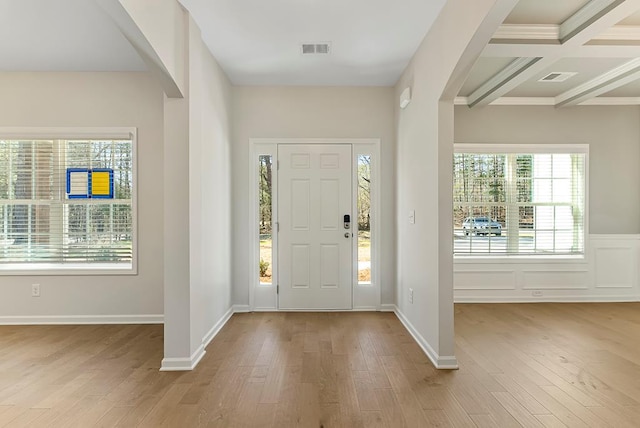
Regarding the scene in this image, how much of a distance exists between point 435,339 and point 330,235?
6.40ft

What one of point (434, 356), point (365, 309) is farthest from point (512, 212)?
point (434, 356)

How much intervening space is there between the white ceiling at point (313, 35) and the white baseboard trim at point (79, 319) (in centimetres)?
297

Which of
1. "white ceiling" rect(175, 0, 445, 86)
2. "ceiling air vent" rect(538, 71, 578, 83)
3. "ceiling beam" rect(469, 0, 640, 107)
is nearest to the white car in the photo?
"ceiling beam" rect(469, 0, 640, 107)

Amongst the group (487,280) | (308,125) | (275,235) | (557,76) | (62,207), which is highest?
(557,76)

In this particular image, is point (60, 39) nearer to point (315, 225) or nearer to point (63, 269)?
point (63, 269)

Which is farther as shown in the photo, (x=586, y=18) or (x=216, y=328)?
(x=216, y=328)

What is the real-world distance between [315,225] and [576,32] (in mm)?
3153

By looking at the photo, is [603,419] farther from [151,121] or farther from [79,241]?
[79,241]

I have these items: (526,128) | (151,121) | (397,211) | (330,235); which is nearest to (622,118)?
(526,128)

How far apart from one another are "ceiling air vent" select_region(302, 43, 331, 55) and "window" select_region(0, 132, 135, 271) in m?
2.24

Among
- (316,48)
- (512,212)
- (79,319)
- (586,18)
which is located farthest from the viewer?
(512,212)

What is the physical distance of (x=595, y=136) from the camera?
506 centimetres

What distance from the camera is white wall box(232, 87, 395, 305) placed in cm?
451

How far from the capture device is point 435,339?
9.77ft
